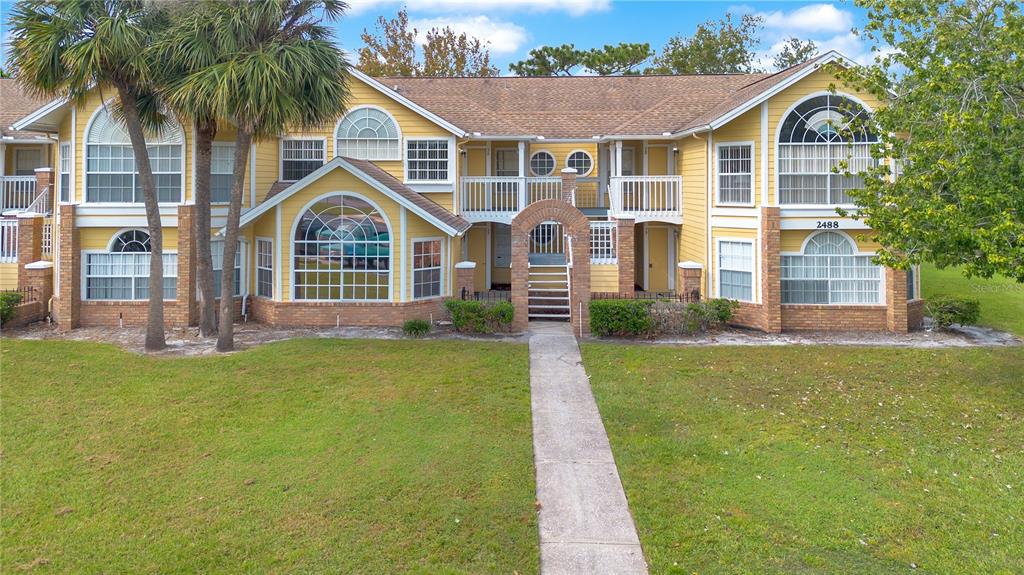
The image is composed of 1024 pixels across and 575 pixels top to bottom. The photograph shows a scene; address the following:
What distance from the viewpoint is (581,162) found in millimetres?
24016

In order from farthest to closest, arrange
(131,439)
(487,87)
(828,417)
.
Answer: (487,87) → (828,417) → (131,439)

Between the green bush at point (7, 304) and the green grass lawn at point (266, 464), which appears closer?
the green grass lawn at point (266, 464)

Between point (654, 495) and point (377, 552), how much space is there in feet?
11.0

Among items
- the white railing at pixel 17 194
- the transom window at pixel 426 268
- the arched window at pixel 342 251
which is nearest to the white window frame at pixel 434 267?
the transom window at pixel 426 268

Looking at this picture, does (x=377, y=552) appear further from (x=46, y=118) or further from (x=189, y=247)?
(x=46, y=118)

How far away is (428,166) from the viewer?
67.1ft

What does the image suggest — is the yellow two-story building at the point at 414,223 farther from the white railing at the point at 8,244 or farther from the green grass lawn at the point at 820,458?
the green grass lawn at the point at 820,458

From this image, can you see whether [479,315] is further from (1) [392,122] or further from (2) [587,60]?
(2) [587,60]

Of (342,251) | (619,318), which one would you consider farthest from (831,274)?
(342,251)

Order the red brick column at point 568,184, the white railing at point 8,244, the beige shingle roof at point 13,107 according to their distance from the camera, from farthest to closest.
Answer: the beige shingle roof at point 13,107 → the red brick column at point 568,184 → the white railing at point 8,244

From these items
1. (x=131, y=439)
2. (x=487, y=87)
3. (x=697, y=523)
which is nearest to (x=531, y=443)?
(x=697, y=523)

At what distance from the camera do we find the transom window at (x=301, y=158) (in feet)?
66.1

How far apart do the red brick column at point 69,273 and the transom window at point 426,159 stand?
8801mm

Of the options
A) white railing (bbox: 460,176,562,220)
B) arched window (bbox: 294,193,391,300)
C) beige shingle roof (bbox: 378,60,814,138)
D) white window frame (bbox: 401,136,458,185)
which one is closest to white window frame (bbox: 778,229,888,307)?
beige shingle roof (bbox: 378,60,814,138)
